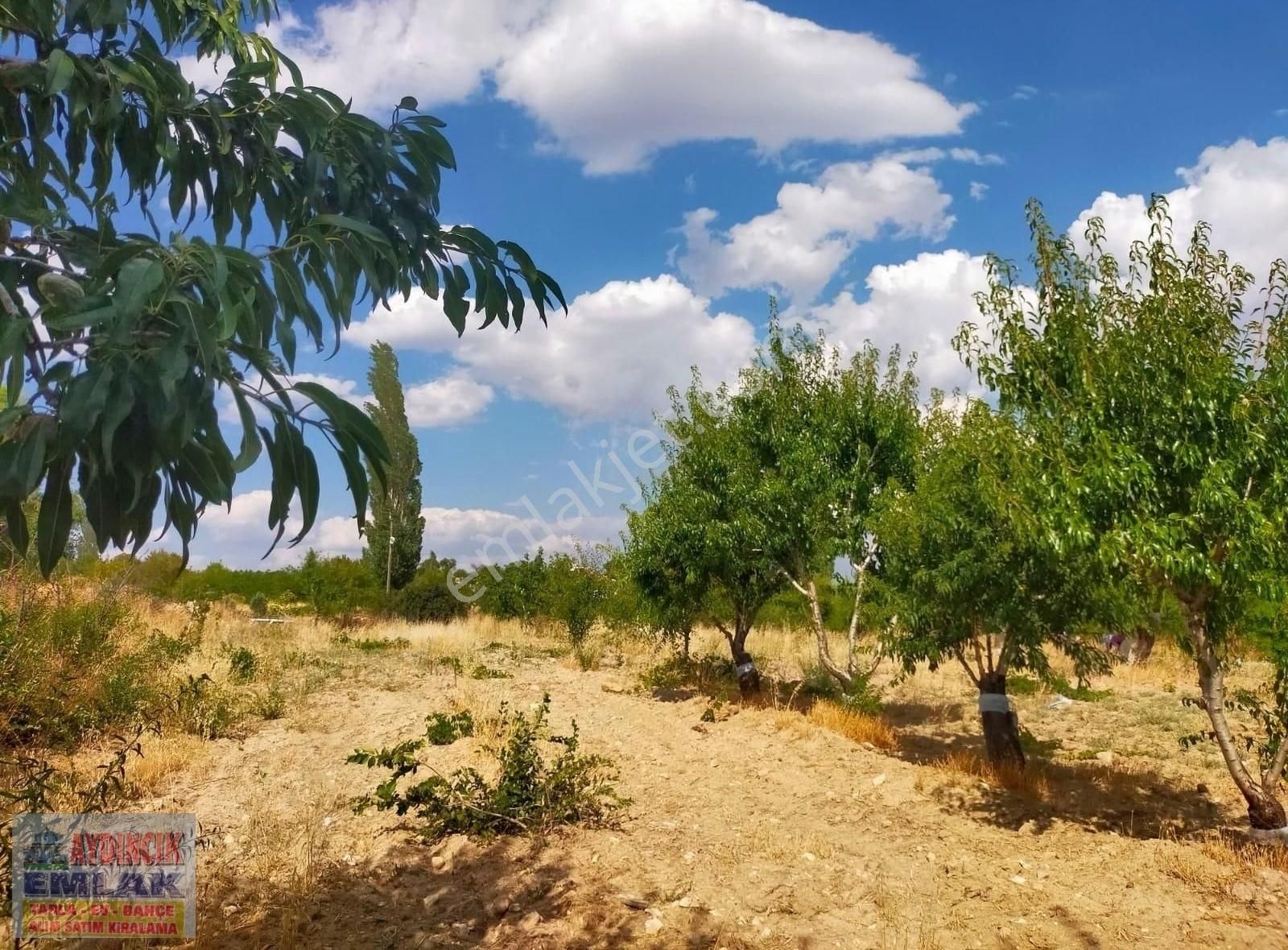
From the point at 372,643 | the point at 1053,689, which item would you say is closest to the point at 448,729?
the point at 372,643

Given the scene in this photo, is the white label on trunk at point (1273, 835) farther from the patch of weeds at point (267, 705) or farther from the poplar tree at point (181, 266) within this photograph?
the patch of weeds at point (267, 705)

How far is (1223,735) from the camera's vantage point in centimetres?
672

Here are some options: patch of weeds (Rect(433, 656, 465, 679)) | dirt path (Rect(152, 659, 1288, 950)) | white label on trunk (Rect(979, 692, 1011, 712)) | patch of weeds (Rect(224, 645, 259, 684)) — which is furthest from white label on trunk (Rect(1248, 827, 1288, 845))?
patch of weeds (Rect(224, 645, 259, 684))

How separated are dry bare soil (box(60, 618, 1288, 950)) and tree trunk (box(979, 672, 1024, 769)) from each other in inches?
16.7

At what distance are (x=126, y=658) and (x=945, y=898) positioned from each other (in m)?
9.06

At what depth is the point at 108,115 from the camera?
2135 millimetres

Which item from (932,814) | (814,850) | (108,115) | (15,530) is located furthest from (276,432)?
(932,814)

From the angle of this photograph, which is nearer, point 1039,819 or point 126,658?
point 1039,819

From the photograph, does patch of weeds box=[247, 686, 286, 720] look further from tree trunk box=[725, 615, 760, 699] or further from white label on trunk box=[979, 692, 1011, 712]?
white label on trunk box=[979, 692, 1011, 712]

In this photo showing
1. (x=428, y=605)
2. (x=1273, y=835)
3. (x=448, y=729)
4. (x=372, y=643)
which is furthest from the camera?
(x=428, y=605)

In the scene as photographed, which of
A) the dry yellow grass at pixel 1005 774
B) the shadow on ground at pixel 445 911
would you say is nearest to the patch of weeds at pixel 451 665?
the dry yellow grass at pixel 1005 774

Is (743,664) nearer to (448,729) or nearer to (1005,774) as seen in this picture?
(1005,774)

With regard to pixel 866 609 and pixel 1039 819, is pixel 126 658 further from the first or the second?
pixel 1039 819

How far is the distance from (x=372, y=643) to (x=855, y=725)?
1105cm
